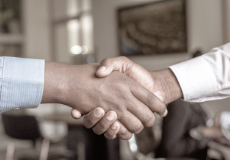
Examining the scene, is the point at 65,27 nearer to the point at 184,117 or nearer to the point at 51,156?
the point at 51,156

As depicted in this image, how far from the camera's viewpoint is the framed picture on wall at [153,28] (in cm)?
431

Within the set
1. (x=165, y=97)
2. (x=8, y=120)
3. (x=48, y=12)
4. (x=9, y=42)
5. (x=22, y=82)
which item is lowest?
(x=8, y=120)

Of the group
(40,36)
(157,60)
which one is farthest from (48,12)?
(157,60)

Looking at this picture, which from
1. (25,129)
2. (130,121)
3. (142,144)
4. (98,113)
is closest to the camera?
(98,113)

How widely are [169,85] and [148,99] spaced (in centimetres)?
14

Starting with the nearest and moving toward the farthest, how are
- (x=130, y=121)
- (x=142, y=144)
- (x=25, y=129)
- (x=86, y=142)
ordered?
(x=130, y=121), (x=142, y=144), (x=25, y=129), (x=86, y=142)

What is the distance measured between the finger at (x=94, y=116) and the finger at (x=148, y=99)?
19 centimetres

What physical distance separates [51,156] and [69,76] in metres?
2.21

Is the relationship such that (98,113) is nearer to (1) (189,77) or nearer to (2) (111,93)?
(2) (111,93)

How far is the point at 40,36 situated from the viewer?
7.34m

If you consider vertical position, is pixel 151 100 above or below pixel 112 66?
below

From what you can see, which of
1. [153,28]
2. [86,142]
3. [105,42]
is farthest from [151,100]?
[105,42]

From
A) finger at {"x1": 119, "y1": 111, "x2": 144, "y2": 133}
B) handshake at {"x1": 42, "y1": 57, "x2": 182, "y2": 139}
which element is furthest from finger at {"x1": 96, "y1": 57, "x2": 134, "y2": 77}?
finger at {"x1": 119, "y1": 111, "x2": 144, "y2": 133}

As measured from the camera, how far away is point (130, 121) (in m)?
1.49
